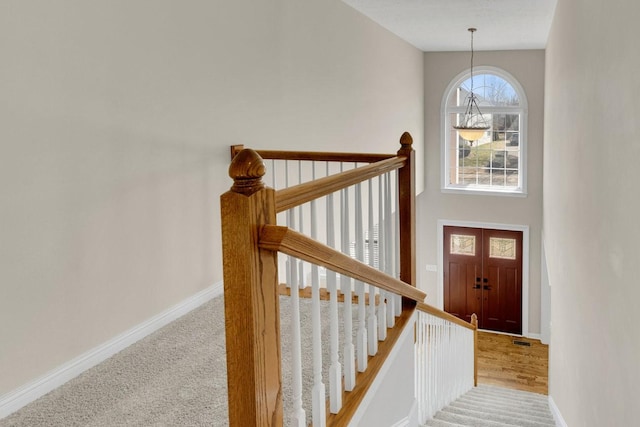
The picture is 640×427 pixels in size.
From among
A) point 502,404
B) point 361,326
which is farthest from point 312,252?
point 502,404

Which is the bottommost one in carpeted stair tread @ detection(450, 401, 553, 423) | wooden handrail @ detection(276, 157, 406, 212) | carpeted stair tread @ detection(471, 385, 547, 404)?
carpeted stair tread @ detection(471, 385, 547, 404)

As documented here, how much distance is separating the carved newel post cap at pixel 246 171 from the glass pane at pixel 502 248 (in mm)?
9113

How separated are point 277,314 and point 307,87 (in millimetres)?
3548

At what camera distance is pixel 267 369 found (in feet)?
5.11

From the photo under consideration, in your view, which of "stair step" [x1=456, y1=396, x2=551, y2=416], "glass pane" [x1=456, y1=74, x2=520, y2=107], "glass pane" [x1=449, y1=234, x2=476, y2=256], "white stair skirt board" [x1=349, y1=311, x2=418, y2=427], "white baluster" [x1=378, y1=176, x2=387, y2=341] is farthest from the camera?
"glass pane" [x1=449, y1=234, x2=476, y2=256]

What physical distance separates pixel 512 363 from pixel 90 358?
7.57m

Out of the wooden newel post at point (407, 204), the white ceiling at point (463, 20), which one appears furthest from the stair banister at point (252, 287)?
the white ceiling at point (463, 20)

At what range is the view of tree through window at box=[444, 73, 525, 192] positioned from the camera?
9562 millimetres

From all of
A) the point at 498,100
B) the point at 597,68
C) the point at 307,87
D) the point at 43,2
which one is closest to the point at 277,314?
the point at 43,2

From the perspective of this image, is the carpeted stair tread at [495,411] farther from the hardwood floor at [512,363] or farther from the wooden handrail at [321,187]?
the wooden handrail at [321,187]

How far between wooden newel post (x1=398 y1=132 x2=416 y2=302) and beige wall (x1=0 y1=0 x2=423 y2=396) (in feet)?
3.76

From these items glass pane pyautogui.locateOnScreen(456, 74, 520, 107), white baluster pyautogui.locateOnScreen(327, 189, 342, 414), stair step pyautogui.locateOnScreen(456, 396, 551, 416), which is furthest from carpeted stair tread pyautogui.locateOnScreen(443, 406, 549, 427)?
glass pane pyautogui.locateOnScreen(456, 74, 520, 107)

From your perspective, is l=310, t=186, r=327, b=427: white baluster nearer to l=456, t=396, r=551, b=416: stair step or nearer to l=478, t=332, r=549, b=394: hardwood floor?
l=456, t=396, r=551, b=416: stair step

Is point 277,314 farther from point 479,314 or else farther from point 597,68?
point 479,314
